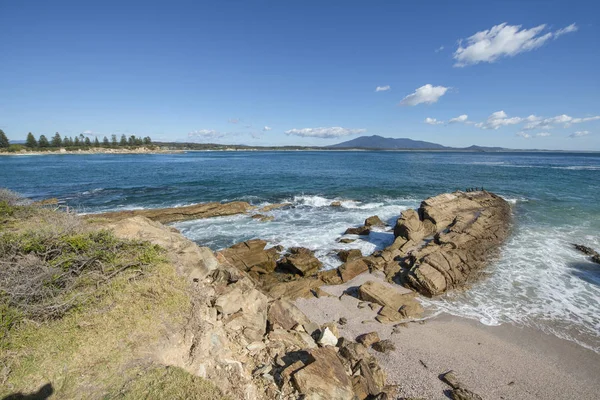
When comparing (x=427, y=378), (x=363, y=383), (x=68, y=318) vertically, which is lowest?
(x=427, y=378)

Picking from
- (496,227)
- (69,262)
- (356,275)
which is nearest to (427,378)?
(356,275)

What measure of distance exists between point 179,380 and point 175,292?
2.42 metres

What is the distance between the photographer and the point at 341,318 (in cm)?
1036

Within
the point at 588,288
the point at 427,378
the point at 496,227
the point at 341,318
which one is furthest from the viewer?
the point at 496,227

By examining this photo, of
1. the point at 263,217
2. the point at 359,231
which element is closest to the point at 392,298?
the point at 359,231

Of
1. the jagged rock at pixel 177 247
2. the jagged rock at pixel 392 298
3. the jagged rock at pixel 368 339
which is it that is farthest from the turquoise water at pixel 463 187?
the jagged rock at pixel 177 247

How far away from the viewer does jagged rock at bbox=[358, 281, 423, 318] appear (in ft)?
35.5

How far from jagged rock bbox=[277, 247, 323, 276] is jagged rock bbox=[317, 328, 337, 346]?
5.67 meters

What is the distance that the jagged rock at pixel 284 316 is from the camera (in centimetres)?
859

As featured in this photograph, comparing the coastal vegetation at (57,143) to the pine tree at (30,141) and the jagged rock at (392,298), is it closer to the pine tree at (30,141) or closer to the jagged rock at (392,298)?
the pine tree at (30,141)

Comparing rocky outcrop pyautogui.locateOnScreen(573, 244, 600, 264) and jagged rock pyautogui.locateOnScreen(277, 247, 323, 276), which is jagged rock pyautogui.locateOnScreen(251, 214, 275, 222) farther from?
rocky outcrop pyautogui.locateOnScreen(573, 244, 600, 264)

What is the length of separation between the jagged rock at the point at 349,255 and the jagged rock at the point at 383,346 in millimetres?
6689

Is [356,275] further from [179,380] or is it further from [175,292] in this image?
[179,380]

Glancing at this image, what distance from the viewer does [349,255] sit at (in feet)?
51.6
